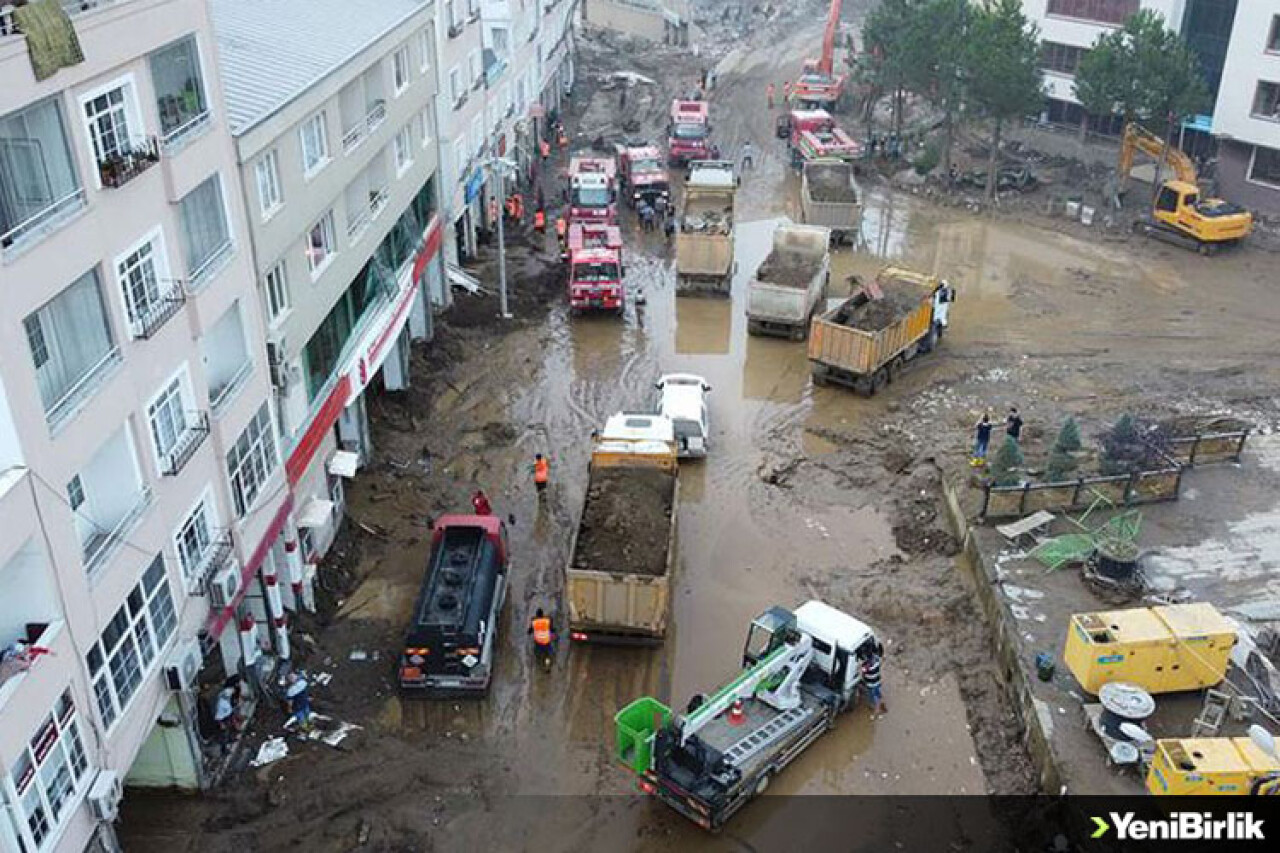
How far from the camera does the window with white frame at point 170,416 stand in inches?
585

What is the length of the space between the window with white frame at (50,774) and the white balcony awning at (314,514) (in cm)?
811

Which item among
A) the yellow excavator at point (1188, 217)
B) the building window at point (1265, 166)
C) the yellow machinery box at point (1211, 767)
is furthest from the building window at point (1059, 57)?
the yellow machinery box at point (1211, 767)

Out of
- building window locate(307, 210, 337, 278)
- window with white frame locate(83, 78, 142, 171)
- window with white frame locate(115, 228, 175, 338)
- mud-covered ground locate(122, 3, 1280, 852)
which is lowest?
mud-covered ground locate(122, 3, 1280, 852)

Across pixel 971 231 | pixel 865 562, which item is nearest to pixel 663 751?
pixel 865 562

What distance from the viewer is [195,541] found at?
643 inches

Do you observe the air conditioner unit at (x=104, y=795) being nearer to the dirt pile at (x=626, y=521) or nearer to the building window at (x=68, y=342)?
the building window at (x=68, y=342)

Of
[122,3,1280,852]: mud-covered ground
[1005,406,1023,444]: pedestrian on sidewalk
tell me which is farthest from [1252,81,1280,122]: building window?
[1005,406,1023,444]: pedestrian on sidewalk

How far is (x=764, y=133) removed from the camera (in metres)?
59.8

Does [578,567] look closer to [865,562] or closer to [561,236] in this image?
[865,562]

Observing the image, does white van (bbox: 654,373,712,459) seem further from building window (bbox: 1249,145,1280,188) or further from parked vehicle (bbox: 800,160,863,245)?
building window (bbox: 1249,145,1280,188)

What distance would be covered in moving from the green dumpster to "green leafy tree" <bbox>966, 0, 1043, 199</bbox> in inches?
1482

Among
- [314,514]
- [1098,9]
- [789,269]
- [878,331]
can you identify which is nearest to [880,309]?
[878,331]

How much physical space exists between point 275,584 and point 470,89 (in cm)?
2304

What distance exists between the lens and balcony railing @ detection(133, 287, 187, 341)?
14.2 metres
